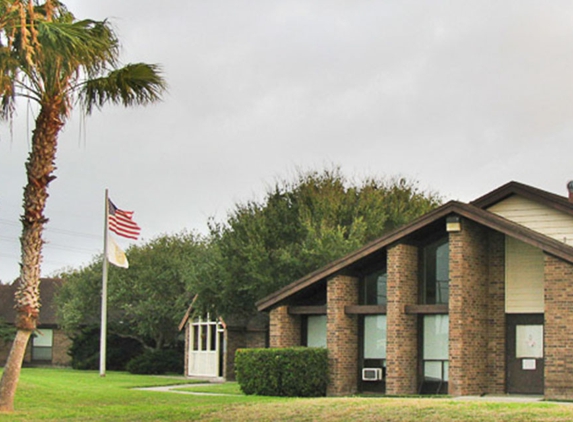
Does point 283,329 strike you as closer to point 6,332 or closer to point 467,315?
point 467,315

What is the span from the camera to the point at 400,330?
25.7 m

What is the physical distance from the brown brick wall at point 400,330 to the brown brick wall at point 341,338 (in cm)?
148

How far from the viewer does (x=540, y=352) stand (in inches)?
977

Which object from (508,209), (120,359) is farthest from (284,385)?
(120,359)

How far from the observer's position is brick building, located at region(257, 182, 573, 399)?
23688mm

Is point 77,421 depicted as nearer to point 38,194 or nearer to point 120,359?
point 38,194

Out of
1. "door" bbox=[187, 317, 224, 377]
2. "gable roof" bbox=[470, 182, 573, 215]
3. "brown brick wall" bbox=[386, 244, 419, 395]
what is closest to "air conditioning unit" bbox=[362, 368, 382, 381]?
"brown brick wall" bbox=[386, 244, 419, 395]

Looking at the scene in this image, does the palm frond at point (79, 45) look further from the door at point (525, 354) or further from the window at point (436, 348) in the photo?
the door at point (525, 354)

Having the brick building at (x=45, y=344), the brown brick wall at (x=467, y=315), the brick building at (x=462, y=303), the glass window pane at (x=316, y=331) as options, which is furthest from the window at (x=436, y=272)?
the brick building at (x=45, y=344)

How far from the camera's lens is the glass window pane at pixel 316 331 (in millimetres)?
28188

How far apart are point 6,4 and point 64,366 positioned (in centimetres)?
3593

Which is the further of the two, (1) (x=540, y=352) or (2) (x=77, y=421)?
(1) (x=540, y=352)

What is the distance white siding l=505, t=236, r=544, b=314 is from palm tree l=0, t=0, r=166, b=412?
35.2 ft

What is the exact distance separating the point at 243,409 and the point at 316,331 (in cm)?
899
